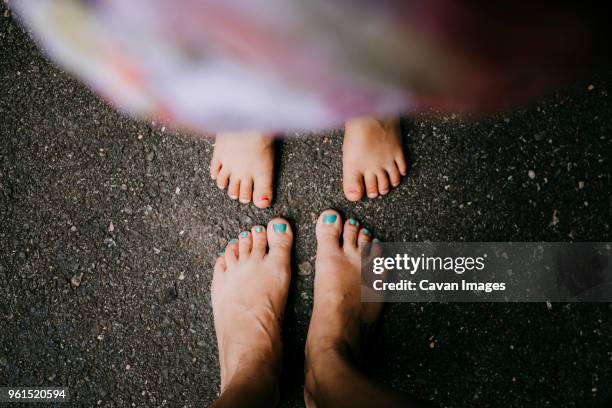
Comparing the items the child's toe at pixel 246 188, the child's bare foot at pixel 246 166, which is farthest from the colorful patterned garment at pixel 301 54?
the child's toe at pixel 246 188

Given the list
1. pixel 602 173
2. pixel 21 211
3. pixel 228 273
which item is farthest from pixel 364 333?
pixel 21 211

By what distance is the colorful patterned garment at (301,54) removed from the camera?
128 centimetres

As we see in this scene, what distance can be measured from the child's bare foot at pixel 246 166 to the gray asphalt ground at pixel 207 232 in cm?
4

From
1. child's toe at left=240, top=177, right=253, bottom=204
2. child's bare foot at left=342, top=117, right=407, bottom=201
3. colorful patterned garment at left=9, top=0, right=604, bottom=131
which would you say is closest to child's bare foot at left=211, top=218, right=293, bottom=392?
child's toe at left=240, top=177, right=253, bottom=204

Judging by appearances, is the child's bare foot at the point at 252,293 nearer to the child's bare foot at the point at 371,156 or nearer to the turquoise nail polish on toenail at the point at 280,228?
the turquoise nail polish on toenail at the point at 280,228

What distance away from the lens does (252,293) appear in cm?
141

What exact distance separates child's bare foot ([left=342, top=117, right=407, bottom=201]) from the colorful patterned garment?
60 millimetres

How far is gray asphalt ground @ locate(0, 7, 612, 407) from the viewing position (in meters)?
1.34

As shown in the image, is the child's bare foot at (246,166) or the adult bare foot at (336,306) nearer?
the adult bare foot at (336,306)

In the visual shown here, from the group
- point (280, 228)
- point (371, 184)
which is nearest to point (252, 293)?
point (280, 228)

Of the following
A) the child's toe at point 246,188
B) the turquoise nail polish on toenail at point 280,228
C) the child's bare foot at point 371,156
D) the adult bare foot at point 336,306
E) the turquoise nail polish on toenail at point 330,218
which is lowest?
the adult bare foot at point 336,306

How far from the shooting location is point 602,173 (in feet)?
4.38

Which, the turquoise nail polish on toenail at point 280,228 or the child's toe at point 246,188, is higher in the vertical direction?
the child's toe at point 246,188

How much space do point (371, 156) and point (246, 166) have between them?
401mm
